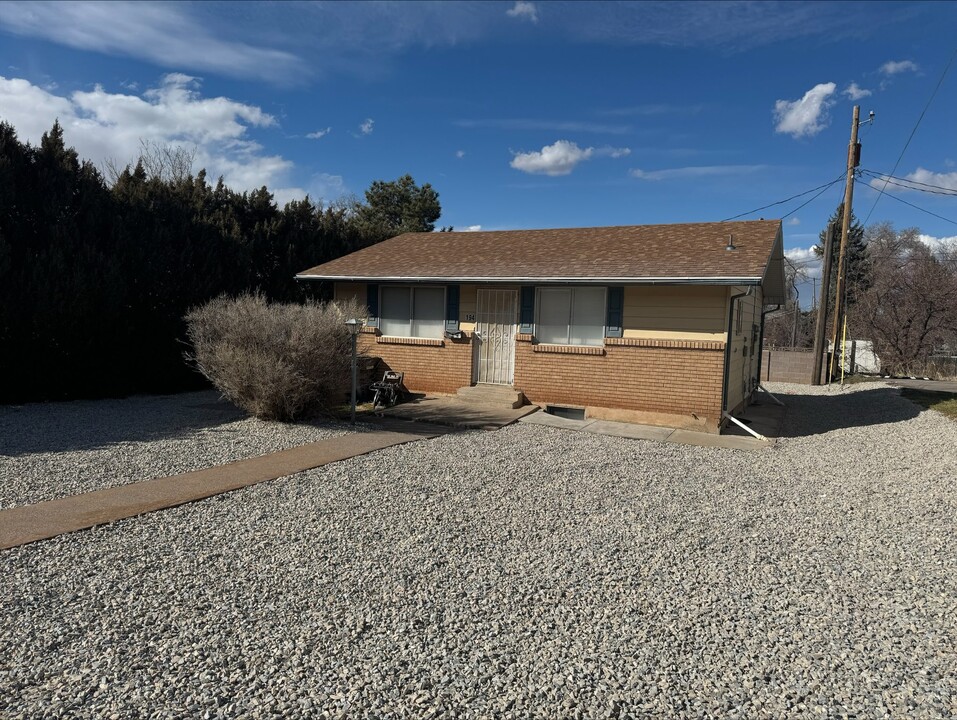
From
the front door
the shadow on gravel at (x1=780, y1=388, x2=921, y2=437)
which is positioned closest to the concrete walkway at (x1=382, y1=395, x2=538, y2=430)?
the front door

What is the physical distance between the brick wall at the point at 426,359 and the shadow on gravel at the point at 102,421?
3.30 m

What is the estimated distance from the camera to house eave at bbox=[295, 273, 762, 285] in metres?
9.39

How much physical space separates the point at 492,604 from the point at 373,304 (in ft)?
33.3

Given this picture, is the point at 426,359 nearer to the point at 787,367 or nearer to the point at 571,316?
the point at 571,316

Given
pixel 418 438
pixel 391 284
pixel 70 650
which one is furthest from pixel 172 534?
pixel 391 284

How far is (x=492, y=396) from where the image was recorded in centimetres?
1178

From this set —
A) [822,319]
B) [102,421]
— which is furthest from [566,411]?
[822,319]

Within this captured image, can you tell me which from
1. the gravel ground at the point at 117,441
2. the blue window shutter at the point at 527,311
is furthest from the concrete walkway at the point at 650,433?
the gravel ground at the point at 117,441

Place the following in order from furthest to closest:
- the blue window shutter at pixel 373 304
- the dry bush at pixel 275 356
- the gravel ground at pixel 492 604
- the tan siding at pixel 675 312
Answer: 1. the blue window shutter at pixel 373 304
2. the tan siding at pixel 675 312
3. the dry bush at pixel 275 356
4. the gravel ground at pixel 492 604

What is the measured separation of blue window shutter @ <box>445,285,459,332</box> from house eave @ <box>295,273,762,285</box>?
0.52m

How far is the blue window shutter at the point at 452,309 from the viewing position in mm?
12359

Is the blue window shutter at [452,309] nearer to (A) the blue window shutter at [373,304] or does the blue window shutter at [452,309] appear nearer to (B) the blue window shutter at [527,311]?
(B) the blue window shutter at [527,311]

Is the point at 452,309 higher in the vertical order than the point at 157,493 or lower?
higher

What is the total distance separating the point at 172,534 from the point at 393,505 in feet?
6.23
